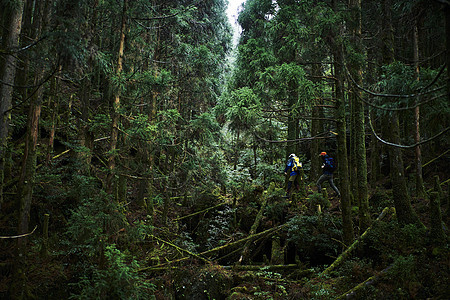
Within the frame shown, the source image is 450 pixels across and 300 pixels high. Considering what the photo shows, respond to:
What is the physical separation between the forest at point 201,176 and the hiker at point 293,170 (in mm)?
97

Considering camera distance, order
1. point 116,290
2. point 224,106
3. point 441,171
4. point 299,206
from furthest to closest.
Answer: point 224,106 < point 441,171 < point 299,206 < point 116,290

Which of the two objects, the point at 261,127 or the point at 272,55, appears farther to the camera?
the point at 272,55

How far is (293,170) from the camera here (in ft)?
37.0

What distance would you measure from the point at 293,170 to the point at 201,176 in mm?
4611

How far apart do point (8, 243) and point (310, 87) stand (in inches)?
353

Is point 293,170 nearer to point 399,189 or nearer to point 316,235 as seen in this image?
point 316,235

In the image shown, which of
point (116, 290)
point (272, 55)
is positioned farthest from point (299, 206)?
point (272, 55)

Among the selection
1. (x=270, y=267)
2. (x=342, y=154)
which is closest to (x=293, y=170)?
(x=342, y=154)

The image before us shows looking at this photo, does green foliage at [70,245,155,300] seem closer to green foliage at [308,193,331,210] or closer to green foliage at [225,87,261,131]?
green foliage at [225,87,261,131]

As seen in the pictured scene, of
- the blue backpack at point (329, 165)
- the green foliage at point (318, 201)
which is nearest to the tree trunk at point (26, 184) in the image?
the green foliage at point (318, 201)

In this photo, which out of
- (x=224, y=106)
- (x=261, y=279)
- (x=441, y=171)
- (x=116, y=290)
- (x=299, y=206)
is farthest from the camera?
(x=224, y=106)

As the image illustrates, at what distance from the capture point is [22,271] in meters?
5.52

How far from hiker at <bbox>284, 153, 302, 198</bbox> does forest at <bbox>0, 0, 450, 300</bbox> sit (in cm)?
10

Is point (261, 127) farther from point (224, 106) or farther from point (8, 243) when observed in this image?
point (8, 243)
